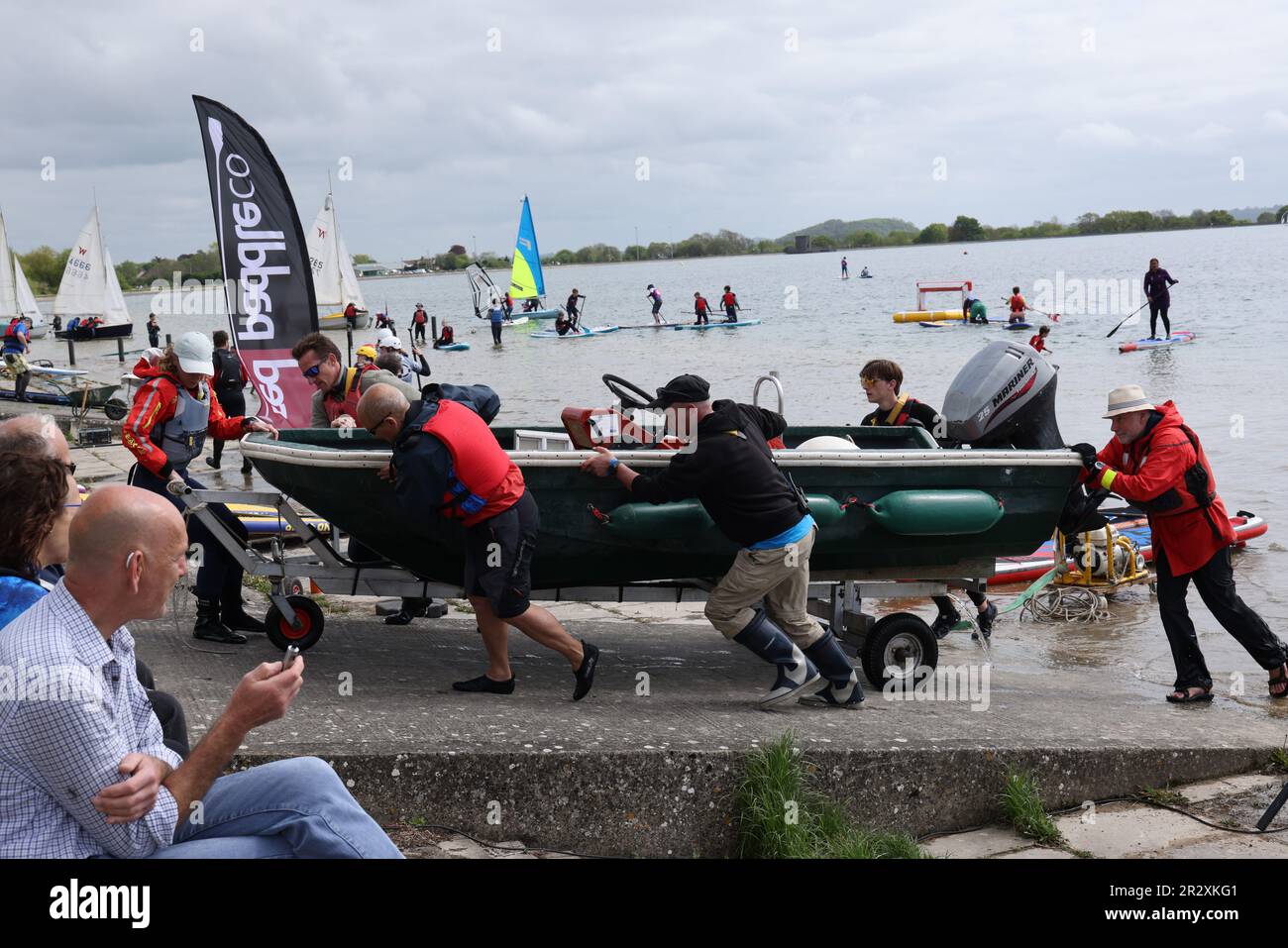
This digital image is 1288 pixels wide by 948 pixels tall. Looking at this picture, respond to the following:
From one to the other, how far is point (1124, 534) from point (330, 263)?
3567 cm

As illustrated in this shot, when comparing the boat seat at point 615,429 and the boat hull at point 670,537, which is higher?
the boat seat at point 615,429

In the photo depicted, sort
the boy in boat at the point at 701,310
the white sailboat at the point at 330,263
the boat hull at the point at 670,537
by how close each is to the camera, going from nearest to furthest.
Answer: the boat hull at the point at 670,537, the white sailboat at the point at 330,263, the boy in boat at the point at 701,310

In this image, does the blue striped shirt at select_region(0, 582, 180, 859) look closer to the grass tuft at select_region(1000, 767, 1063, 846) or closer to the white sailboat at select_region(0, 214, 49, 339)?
the grass tuft at select_region(1000, 767, 1063, 846)

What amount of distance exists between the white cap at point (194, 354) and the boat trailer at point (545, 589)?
0.69 meters

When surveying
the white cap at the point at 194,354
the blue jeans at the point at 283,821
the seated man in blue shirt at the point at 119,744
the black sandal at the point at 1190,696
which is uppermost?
the white cap at the point at 194,354

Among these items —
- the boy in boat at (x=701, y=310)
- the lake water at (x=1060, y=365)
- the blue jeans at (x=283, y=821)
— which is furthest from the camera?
the boy in boat at (x=701, y=310)

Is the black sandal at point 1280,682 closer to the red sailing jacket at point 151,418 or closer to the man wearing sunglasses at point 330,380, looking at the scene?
the man wearing sunglasses at point 330,380

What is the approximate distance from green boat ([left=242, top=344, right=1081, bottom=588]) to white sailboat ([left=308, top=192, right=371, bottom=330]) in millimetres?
34432

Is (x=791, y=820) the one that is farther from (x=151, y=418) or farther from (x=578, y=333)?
(x=578, y=333)

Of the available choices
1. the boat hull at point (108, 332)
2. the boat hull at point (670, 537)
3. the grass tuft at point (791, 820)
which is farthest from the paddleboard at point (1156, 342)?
the boat hull at point (108, 332)

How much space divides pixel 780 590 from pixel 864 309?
62553 millimetres

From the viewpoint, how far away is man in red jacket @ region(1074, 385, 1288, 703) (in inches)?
236

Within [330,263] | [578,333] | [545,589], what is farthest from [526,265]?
[545,589]

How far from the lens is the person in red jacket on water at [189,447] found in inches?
242
